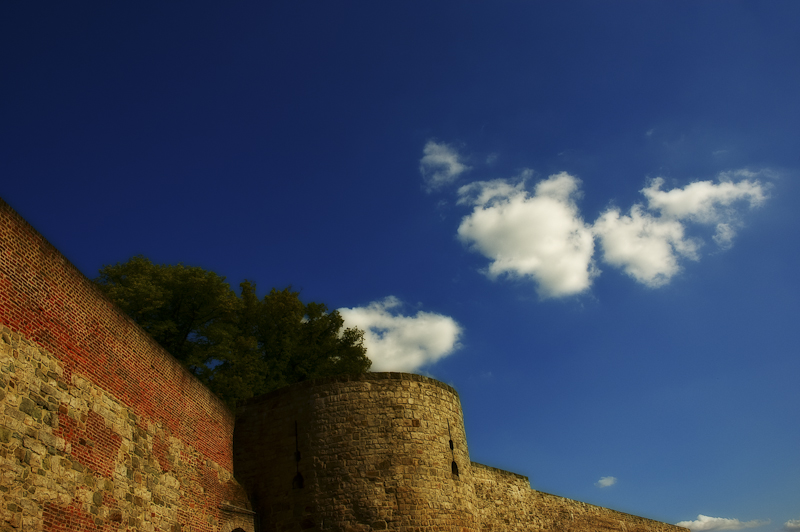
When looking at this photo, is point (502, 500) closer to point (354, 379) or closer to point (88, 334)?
point (354, 379)

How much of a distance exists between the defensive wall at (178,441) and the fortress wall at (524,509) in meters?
0.11

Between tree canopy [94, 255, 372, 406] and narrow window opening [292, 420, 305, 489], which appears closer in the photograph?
narrow window opening [292, 420, 305, 489]

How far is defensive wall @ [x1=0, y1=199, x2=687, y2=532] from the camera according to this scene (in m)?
8.13

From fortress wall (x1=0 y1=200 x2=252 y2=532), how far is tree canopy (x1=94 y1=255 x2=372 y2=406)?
811 centimetres

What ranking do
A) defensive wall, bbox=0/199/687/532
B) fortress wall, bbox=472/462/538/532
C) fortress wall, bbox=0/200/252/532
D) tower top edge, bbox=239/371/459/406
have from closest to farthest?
fortress wall, bbox=0/200/252/532, defensive wall, bbox=0/199/687/532, tower top edge, bbox=239/371/459/406, fortress wall, bbox=472/462/538/532

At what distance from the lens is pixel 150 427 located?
433 inches

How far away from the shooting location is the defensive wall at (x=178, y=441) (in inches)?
320

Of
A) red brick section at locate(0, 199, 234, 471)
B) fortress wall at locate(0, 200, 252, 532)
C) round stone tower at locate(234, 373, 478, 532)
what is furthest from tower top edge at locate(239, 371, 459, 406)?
fortress wall at locate(0, 200, 252, 532)

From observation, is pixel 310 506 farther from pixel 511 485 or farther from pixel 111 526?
pixel 511 485

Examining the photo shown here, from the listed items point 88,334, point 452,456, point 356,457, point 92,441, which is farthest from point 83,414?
point 452,456

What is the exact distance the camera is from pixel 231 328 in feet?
73.3

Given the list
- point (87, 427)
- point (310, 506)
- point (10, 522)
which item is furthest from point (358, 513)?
point (10, 522)

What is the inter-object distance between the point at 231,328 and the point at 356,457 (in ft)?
34.3

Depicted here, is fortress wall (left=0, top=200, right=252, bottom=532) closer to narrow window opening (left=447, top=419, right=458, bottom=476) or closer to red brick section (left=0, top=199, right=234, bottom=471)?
red brick section (left=0, top=199, right=234, bottom=471)
